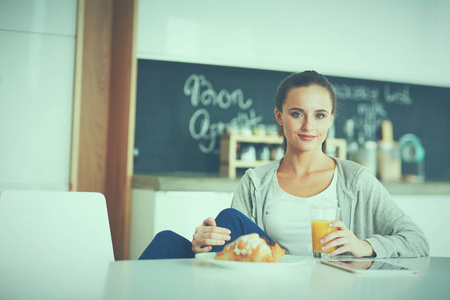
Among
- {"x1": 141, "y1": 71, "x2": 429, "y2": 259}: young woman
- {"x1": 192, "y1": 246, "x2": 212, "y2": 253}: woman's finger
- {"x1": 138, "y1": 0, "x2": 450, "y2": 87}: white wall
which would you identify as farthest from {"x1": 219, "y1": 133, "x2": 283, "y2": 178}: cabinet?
{"x1": 192, "y1": 246, "x2": 212, "y2": 253}: woman's finger

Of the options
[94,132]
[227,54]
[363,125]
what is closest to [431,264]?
[227,54]

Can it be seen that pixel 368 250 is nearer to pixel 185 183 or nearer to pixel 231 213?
pixel 231 213

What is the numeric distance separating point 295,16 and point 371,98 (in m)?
1.01

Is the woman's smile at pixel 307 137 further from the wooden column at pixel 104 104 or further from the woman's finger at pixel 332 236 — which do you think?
the wooden column at pixel 104 104

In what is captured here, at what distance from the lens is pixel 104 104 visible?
3.14m

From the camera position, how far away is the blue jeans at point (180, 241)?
1321 millimetres

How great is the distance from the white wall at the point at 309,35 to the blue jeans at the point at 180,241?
1738mm

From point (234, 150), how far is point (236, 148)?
0.07 meters

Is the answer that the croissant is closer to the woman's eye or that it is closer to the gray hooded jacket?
the gray hooded jacket

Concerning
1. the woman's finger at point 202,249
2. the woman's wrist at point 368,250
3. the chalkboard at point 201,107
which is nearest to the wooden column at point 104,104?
the chalkboard at point 201,107

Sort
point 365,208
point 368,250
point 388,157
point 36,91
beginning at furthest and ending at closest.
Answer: point 388,157 < point 36,91 < point 365,208 < point 368,250

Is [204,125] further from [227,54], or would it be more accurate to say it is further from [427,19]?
[427,19]

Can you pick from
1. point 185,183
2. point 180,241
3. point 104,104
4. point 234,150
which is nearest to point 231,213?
point 180,241

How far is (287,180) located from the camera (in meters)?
1.76
